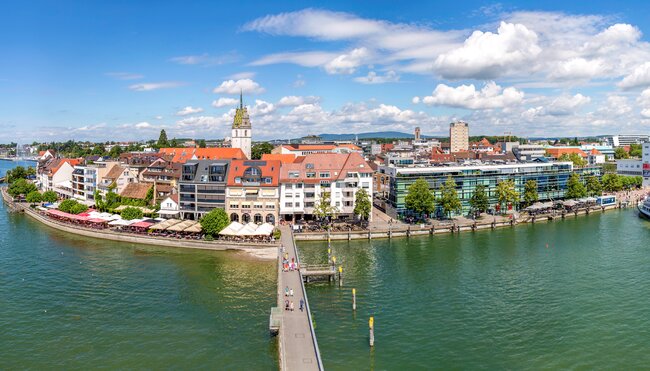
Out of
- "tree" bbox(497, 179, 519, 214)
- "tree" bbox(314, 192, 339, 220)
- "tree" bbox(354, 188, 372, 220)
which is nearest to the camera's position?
"tree" bbox(314, 192, 339, 220)

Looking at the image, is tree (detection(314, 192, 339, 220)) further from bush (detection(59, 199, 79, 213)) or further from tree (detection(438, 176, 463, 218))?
bush (detection(59, 199, 79, 213))

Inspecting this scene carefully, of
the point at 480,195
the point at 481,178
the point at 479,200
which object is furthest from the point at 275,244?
the point at 481,178

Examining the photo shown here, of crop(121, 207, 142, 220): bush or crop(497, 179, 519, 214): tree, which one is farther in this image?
crop(497, 179, 519, 214): tree

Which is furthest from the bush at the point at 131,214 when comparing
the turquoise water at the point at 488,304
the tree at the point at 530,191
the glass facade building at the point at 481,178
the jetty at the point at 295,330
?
the tree at the point at 530,191

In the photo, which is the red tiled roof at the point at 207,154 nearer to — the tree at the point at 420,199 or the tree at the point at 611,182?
the tree at the point at 420,199

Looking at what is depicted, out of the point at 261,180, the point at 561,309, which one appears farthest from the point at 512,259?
the point at 261,180

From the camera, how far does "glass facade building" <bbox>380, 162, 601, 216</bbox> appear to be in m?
95.5

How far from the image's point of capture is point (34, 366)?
1480 inches

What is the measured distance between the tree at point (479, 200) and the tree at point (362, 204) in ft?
76.6

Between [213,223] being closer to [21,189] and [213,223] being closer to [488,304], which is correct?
[488,304]

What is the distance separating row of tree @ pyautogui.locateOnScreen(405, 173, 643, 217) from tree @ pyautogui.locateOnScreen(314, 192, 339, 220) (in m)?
14.5

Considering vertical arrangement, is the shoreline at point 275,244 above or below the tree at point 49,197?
below

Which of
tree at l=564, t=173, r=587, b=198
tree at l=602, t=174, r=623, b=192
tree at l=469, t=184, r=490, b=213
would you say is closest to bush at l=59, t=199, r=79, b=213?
tree at l=469, t=184, r=490, b=213

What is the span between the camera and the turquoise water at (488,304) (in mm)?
38125
